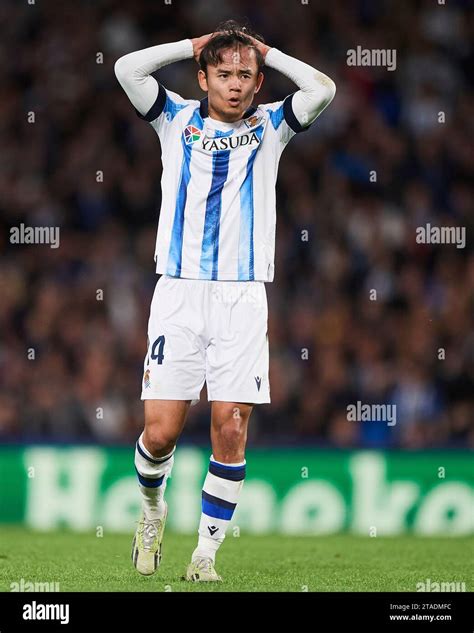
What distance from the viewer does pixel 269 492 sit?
10633mm

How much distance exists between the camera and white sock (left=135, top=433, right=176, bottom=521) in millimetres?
6715

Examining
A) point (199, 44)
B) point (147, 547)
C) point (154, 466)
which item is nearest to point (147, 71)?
point (199, 44)

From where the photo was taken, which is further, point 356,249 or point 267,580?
point 356,249

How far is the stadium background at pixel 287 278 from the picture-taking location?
34.7ft

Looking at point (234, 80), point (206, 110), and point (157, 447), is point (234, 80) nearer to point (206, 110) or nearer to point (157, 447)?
point (206, 110)

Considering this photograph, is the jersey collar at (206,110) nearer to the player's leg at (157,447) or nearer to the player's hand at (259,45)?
the player's hand at (259,45)

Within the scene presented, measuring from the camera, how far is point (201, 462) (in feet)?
34.8

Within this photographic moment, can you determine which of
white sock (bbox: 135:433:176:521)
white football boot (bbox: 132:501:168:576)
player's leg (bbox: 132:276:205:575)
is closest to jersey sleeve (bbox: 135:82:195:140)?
player's leg (bbox: 132:276:205:575)

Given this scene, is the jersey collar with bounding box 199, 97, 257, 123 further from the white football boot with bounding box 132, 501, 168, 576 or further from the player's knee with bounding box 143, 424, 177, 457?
the white football boot with bounding box 132, 501, 168, 576

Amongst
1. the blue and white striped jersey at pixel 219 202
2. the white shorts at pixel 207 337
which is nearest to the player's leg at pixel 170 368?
the white shorts at pixel 207 337

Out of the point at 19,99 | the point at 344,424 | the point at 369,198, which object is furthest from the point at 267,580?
the point at 19,99

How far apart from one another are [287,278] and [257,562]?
6.00m
